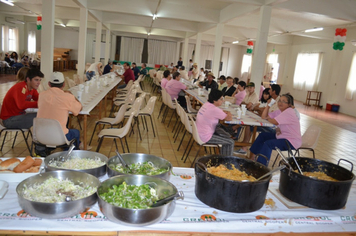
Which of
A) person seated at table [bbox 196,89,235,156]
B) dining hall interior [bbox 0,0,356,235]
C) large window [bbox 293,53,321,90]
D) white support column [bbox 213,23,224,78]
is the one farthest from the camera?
large window [bbox 293,53,321,90]

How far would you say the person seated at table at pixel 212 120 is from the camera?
3.76 meters

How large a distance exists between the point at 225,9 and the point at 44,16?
594 cm

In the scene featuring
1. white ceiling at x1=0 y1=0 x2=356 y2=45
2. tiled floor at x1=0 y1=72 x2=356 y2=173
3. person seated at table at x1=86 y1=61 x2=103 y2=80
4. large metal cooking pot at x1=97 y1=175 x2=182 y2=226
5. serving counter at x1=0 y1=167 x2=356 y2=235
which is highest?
white ceiling at x1=0 y1=0 x2=356 y2=45

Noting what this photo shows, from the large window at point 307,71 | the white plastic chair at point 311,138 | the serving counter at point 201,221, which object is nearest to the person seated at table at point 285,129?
the white plastic chair at point 311,138

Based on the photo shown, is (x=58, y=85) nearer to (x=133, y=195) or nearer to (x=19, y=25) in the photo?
(x=133, y=195)

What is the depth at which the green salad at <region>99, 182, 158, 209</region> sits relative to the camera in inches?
56.2

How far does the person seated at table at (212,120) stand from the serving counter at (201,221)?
78.5 inches

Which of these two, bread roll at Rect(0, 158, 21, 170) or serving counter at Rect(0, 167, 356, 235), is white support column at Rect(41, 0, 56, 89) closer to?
bread roll at Rect(0, 158, 21, 170)

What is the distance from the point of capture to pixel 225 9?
33.4 ft

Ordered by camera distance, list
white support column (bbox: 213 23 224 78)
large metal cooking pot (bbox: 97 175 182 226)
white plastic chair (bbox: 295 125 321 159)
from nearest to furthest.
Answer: large metal cooking pot (bbox: 97 175 182 226) → white plastic chair (bbox: 295 125 321 159) → white support column (bbox: 213 23 224 78)

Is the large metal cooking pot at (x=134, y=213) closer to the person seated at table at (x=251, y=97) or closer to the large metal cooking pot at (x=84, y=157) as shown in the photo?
the large metal cooking pot at (x=84, y=157)

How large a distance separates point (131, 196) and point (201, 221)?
379mm

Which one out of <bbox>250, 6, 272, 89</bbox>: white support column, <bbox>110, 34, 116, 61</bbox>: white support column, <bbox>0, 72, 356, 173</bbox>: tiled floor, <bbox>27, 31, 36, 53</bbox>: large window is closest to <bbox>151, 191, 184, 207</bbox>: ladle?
<bbox>0, 72, 356, 173</bbox>: tiled floor

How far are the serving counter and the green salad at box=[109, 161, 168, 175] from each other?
0.23m
